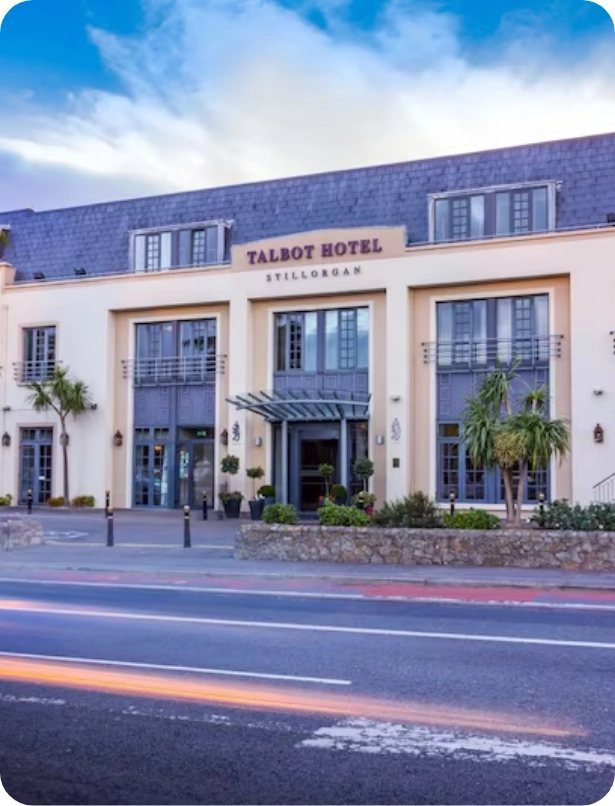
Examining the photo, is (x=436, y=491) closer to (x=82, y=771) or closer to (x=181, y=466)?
(x=181, y=466)

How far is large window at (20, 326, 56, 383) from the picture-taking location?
29969 millimetres

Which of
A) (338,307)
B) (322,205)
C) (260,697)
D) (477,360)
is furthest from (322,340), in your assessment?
(260,697)

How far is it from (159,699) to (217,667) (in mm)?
1162

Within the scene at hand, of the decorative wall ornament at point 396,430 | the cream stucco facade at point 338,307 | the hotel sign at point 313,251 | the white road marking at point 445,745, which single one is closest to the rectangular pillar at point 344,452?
the cream stucco facade at point 338,307

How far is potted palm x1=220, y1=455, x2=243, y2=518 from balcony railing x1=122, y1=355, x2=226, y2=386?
10.1ft

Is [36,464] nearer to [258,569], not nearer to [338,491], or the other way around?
[338,491]

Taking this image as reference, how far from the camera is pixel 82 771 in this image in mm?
4844

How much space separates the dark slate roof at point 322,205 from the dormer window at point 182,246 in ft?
1.91

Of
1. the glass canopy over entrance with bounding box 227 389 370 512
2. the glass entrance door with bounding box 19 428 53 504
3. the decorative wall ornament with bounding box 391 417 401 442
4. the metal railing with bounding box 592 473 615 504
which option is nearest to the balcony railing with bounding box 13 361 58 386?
the glass entrance door with bounding box 19 428 53 504

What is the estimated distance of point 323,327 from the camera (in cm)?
2691

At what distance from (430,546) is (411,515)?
3.14 feet

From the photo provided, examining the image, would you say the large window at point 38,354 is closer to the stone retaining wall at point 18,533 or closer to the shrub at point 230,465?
the shrub at point 230,465

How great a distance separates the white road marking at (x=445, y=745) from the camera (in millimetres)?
5199

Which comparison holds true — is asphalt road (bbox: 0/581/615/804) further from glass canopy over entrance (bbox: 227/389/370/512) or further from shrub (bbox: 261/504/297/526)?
glass canopy over entrance (bbox: 227/389/370/512)
